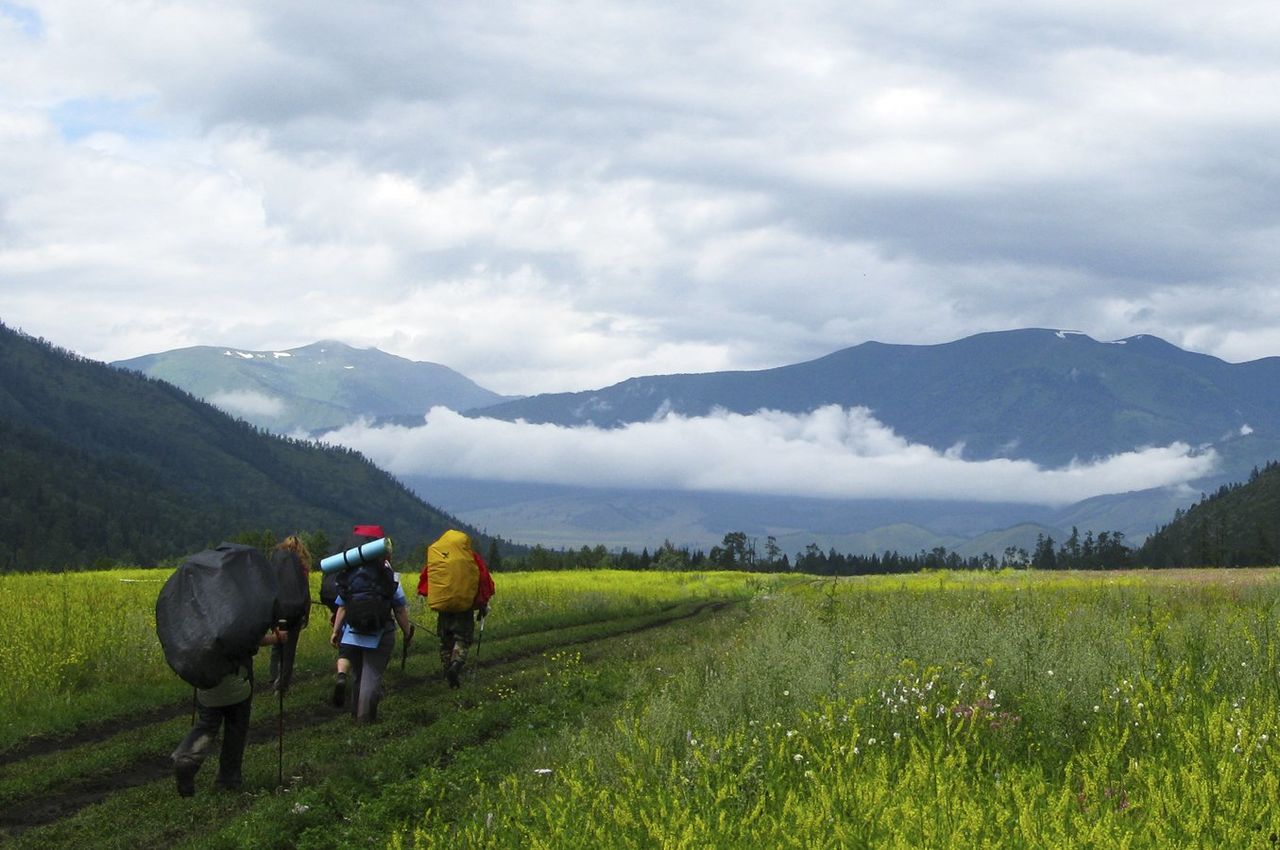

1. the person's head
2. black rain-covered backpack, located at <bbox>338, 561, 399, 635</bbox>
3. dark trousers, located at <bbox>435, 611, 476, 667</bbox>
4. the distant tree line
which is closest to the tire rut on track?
dark trousers, located at <bbox>435, 611, 476, 667</bbox>

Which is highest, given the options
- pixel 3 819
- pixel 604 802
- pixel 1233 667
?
pixel 1233 667

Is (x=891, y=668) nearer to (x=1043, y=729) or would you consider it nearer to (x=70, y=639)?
(x=1043, y=729)

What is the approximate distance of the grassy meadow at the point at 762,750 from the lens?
7.27 meters

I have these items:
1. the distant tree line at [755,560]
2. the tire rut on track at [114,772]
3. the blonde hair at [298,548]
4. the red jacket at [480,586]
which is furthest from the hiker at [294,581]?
the distant tree line at [755,560]

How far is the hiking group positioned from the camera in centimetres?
1116

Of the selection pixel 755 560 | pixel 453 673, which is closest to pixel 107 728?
pixel 453 673

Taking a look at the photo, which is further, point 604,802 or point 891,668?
point 891,668

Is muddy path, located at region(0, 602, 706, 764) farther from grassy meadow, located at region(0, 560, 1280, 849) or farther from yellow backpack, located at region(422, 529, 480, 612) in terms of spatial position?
yellow backpack, located at region(422, 529, 480, 612)

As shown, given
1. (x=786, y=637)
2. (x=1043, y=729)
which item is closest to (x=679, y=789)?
(x=1043, y=729)

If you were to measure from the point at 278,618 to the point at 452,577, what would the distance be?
7.55m

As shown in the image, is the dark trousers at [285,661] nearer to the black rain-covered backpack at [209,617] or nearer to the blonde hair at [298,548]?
the blonde hair at [298,548]

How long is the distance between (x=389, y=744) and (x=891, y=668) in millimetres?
6031

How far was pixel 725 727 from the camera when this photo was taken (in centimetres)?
1018

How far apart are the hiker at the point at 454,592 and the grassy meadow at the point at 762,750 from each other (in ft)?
3.17
